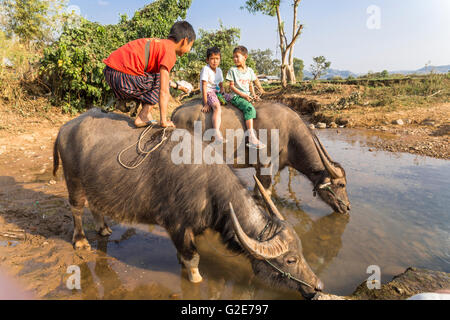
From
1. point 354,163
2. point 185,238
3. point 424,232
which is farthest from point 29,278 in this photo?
point 354,163

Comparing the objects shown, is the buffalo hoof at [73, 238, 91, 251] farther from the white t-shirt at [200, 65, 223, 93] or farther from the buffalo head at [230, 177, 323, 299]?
the white t-shirt at [200, 65, 223, 93]

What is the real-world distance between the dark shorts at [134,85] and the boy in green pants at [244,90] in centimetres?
171

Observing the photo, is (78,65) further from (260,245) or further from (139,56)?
(260,245)

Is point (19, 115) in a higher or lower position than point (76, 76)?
lower

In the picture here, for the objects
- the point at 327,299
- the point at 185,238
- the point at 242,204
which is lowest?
the point at 327,299

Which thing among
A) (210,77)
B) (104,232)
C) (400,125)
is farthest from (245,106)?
(400,125)

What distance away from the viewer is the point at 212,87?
444cm

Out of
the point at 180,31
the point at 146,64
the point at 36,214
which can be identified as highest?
the point at 180,31

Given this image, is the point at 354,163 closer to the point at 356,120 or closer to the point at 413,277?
the point at 413,277

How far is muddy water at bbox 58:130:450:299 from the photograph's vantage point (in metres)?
2.62

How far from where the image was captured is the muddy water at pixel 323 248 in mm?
2617

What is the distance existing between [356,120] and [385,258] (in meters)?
8.05

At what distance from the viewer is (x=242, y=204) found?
239 centimetres

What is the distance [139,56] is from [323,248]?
3.28 meters
